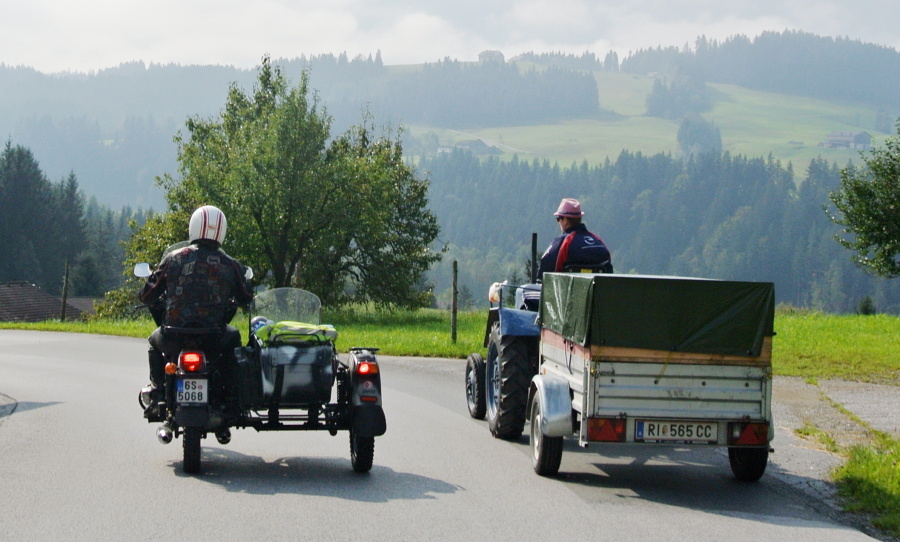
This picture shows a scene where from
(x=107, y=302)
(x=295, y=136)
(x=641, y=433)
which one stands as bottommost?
(x=107, y=302)

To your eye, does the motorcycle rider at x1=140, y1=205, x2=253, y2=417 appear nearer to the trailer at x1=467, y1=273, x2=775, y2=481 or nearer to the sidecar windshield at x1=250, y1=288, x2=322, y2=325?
the sidecar windshield at x1=250, y1=288, x2=322, y2=325

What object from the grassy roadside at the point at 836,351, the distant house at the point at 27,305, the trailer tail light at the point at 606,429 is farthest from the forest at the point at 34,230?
the trailer tail light at the point at 606,429

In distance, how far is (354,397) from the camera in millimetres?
8562

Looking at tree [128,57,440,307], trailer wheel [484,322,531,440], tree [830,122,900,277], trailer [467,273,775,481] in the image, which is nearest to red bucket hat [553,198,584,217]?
trailer wheel [484,322,531,440]

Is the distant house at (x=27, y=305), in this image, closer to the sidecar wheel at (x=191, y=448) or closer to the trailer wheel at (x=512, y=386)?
the trailer wheel at (x=512, y=386)

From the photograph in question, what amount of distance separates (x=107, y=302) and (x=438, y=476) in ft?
151

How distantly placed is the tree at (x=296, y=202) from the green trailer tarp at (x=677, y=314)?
3372cm

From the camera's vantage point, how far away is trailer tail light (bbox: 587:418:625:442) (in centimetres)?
809

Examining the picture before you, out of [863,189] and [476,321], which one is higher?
[863,189]

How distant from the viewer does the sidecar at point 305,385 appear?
843 centimetres

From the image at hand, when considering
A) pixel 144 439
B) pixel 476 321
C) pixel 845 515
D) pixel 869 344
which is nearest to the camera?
pixel 845 515

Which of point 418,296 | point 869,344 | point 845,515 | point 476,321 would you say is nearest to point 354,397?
point 845,515

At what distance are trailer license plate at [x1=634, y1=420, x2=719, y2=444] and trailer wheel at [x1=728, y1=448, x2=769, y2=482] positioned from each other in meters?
0.64

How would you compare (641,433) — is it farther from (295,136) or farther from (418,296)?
(418,296)
